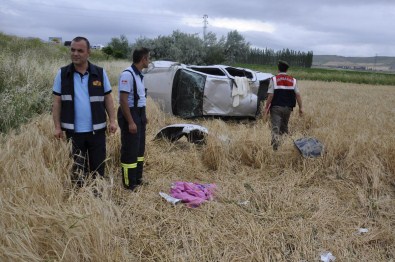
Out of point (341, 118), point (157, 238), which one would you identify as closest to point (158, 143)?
point (157, 238)

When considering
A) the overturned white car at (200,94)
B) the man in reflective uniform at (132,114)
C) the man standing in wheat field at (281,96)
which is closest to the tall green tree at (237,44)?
the overturned white car at (200,94)

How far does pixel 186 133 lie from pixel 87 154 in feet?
7.78

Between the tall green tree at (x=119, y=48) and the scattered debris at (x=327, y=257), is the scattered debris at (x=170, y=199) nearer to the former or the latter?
the scattered debris at (x=327, y=257)

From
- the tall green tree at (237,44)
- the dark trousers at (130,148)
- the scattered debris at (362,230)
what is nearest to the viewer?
the scattered debris at (362,230)

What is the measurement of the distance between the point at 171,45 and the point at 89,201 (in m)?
33.1

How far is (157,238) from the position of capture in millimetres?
3152

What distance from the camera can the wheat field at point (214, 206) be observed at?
8.77 feet

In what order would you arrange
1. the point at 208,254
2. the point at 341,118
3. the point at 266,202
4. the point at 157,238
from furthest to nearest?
the point at 341,118
the point at 266,202
the point at 157,238
the point at 208,254

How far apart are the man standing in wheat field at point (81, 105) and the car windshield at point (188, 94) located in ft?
16.5

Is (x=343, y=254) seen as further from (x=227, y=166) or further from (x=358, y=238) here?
(x=227, y=166)

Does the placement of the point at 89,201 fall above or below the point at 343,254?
above

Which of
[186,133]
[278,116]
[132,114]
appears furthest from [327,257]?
[278,116]

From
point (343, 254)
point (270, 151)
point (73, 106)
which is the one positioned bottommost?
point (343, 254)

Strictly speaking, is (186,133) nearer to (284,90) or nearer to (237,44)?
(284,90)
